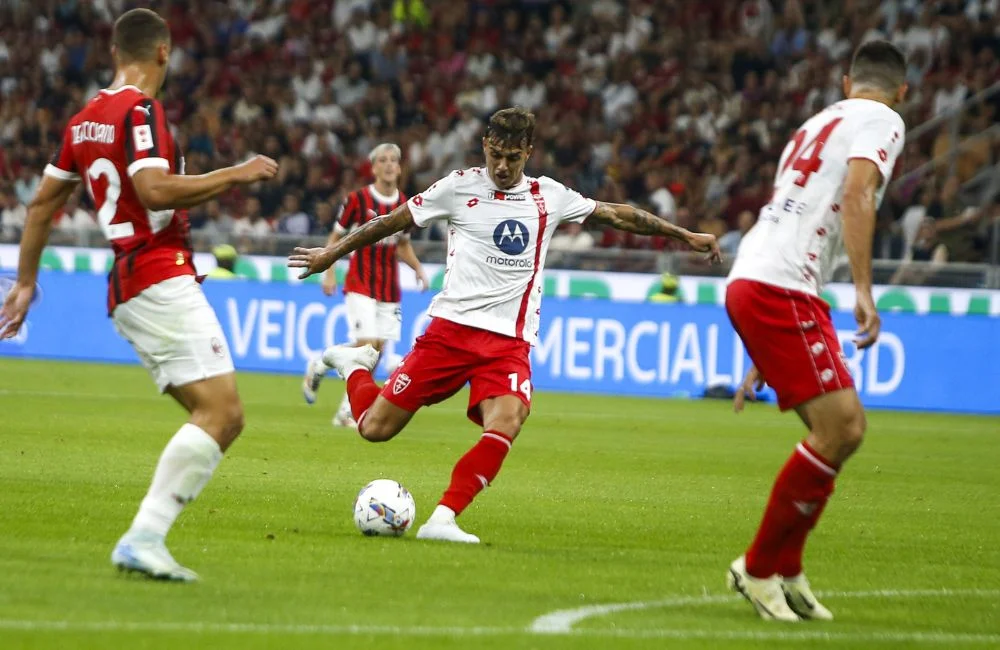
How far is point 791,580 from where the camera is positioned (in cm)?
638

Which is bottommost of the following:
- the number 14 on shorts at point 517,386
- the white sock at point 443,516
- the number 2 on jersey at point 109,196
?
the white sock at point 443,516

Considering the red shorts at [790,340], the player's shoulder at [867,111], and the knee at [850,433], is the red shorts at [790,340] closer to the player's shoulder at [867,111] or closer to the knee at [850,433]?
the knee at [850,433]

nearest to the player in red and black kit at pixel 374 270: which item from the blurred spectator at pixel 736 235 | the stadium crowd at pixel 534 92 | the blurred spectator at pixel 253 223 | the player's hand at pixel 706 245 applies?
the player's hand at pixel 706 245

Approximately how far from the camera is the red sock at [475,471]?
8336 millimetres

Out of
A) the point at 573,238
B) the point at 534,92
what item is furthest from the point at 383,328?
the point at 534,92

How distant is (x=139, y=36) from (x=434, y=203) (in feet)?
8.47

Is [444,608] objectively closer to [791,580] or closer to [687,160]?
[791,580]

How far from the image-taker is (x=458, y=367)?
8.90 metres

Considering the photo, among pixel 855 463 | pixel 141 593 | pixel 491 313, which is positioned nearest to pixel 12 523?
pixel 141 593

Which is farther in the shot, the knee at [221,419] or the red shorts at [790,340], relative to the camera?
the knee at [221,419]

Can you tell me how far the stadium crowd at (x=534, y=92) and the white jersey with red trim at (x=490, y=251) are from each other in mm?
13454

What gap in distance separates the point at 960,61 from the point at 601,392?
8.79m

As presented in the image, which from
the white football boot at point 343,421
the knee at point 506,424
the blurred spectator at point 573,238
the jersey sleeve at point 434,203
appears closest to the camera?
the knee at point 506,424

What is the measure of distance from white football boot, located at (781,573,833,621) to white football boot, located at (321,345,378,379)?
3.96m
